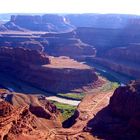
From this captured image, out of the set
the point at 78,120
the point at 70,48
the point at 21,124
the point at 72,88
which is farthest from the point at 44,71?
the point at 21,124

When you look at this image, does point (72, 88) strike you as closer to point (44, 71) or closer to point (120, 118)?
point (44, 71)

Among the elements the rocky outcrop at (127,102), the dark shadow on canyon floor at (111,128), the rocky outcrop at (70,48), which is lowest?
the rocky outcrop at (70,48)

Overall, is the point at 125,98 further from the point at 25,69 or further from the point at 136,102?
the point at 25,69

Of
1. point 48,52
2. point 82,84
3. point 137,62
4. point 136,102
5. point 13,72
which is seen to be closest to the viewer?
point 136,102

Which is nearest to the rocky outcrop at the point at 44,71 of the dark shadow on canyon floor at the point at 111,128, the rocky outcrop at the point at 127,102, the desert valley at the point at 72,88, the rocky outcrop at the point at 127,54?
the desert valley at the point at 72,88

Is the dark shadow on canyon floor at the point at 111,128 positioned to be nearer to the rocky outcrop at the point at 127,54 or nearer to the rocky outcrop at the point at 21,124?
the rocky outcrop at the point at 21,124

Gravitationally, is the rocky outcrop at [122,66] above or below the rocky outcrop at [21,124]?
below

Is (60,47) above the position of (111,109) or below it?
below

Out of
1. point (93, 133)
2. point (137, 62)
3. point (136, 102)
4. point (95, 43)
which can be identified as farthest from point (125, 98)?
point (95, 43)

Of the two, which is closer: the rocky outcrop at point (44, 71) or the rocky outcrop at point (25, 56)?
the rocky outcrop at point (44, 71)
